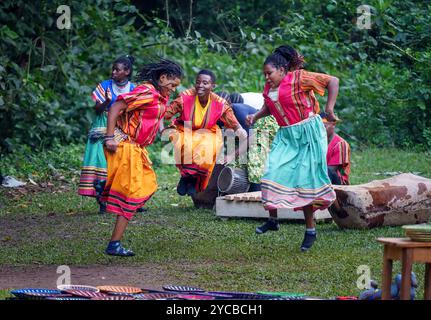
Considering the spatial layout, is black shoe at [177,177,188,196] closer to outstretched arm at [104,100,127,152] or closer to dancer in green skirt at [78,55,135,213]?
dancer in green skirt at [78,55,135,213]

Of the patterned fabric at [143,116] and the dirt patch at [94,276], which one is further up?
the patterned fabric at [143,116]

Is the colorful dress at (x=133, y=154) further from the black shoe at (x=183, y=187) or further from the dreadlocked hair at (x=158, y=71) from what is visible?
the black shoe at (x=183, y=187)

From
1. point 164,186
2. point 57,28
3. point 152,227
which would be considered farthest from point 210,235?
point 57,28

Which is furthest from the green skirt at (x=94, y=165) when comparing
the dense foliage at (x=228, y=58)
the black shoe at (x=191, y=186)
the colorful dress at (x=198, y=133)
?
the dense foliage at (x=228, y=58)

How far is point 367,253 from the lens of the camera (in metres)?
8.57

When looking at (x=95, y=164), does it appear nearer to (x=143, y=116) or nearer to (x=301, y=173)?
(x=143, y=116)

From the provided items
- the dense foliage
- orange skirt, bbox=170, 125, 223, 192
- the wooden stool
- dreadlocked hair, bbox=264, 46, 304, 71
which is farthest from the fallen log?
the dense foliage

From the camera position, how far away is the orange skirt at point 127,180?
8695 millimetres

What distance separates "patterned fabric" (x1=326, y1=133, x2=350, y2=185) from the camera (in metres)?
10.9

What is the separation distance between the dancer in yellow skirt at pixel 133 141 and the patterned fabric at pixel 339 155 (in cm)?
265

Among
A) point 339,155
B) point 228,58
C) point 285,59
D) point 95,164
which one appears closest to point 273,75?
point 285,59

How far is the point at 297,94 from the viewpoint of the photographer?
8.89 metres
